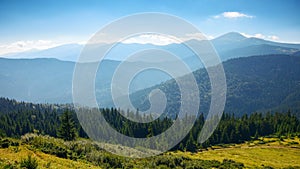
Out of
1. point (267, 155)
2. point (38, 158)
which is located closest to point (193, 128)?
point (267, 155)

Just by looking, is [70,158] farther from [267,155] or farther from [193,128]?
[193,128]

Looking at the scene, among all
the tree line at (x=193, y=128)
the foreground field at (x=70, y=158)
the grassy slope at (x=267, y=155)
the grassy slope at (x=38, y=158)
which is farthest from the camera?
the tree line at (x=193, y=128)

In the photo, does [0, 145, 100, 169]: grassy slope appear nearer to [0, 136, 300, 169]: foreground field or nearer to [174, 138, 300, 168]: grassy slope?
[0, 136, 300, 169]: foreground field

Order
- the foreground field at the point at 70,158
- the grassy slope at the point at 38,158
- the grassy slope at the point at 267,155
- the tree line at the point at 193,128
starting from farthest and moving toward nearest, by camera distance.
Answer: the tree line at the point at 193,128 → the grassy slope at the point at 267,155 → the foreground field at the point at 70,158 → the grassy slope at the point at 38,158

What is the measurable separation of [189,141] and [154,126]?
28.4m

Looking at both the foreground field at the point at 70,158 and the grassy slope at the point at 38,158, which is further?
the foreground field at the point at 70,158

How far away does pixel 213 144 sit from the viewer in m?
88.1

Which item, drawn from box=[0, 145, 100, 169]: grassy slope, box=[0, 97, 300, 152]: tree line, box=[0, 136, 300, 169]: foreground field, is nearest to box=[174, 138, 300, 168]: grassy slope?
box=[0, 136, 300, 169]: foreground field

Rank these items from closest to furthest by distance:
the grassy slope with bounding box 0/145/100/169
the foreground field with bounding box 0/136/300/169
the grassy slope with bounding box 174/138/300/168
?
the grassy slope with bounding box 0/145/100/169 → the foreground field with bounding box 0/136/300/169 → the grassy slope with bounding box 174/138/300/168

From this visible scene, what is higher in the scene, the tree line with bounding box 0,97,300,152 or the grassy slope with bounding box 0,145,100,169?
the grassy slope with bounding box 0,145,100,169

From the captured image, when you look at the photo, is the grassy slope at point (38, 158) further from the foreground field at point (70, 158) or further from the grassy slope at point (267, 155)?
the grassy slope at point (267, 155)

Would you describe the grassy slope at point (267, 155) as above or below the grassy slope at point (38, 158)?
below

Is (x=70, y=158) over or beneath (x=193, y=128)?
over

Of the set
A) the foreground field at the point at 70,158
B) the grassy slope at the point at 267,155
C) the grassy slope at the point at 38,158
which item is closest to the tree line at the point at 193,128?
the grassy slope at the point at 267,155
